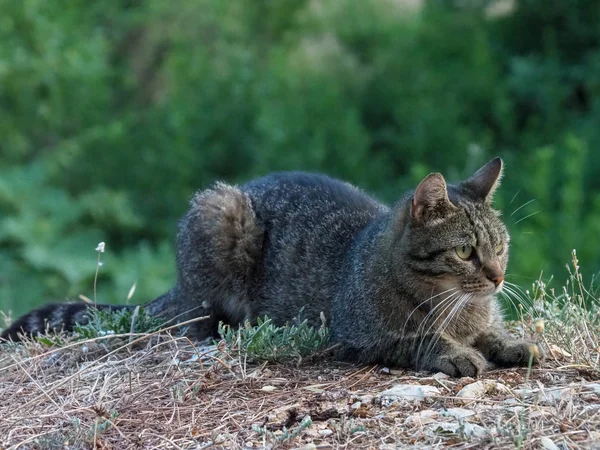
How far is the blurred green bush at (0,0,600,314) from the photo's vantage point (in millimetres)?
11445

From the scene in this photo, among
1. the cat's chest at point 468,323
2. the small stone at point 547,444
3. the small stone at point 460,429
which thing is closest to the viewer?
the small stone at point 547,444

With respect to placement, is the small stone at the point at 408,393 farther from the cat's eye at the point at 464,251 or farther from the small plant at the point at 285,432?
the cat's eye at the point at 464,251

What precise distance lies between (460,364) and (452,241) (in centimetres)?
57

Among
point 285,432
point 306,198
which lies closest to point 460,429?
point 285,432

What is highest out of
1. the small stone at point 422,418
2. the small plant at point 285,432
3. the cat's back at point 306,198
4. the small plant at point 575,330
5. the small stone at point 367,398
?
the cat's back at point 306,198

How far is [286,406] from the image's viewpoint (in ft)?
12.8

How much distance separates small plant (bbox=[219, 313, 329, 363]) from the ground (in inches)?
2.3

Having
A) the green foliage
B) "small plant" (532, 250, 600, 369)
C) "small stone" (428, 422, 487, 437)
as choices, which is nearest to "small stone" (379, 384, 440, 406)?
"small stone" (428, 422, 487, 437)

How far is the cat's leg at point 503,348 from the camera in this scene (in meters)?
4.32

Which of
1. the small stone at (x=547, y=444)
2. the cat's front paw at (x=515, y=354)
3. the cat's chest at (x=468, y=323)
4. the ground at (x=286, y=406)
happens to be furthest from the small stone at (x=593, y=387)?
the cat's chest at (x=468, y=323)

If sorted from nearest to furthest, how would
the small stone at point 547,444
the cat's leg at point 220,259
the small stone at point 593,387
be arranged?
the small stone at point 547,444, the small stone at point 593,387, the cat's leg at point 220,259

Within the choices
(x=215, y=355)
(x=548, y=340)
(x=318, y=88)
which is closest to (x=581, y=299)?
(x=548, y=340)

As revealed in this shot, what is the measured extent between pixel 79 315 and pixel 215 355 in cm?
145

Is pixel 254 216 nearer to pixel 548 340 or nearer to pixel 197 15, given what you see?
pixel 548 340
